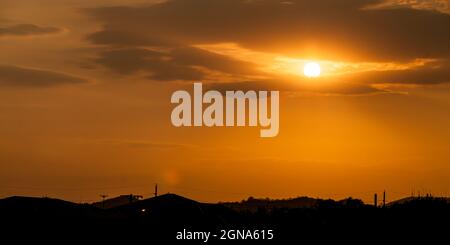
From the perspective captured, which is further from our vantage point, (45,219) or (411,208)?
(411,208)

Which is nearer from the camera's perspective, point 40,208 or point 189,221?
point 189,221

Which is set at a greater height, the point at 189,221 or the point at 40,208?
the point at 40,208

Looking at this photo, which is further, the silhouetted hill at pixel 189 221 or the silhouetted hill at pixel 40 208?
the silhouetted hill at pixel 40 208

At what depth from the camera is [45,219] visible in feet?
192

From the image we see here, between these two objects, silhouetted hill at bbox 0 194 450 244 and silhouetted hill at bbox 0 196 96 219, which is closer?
silhouetted hill at bbox 0 194 450 244
